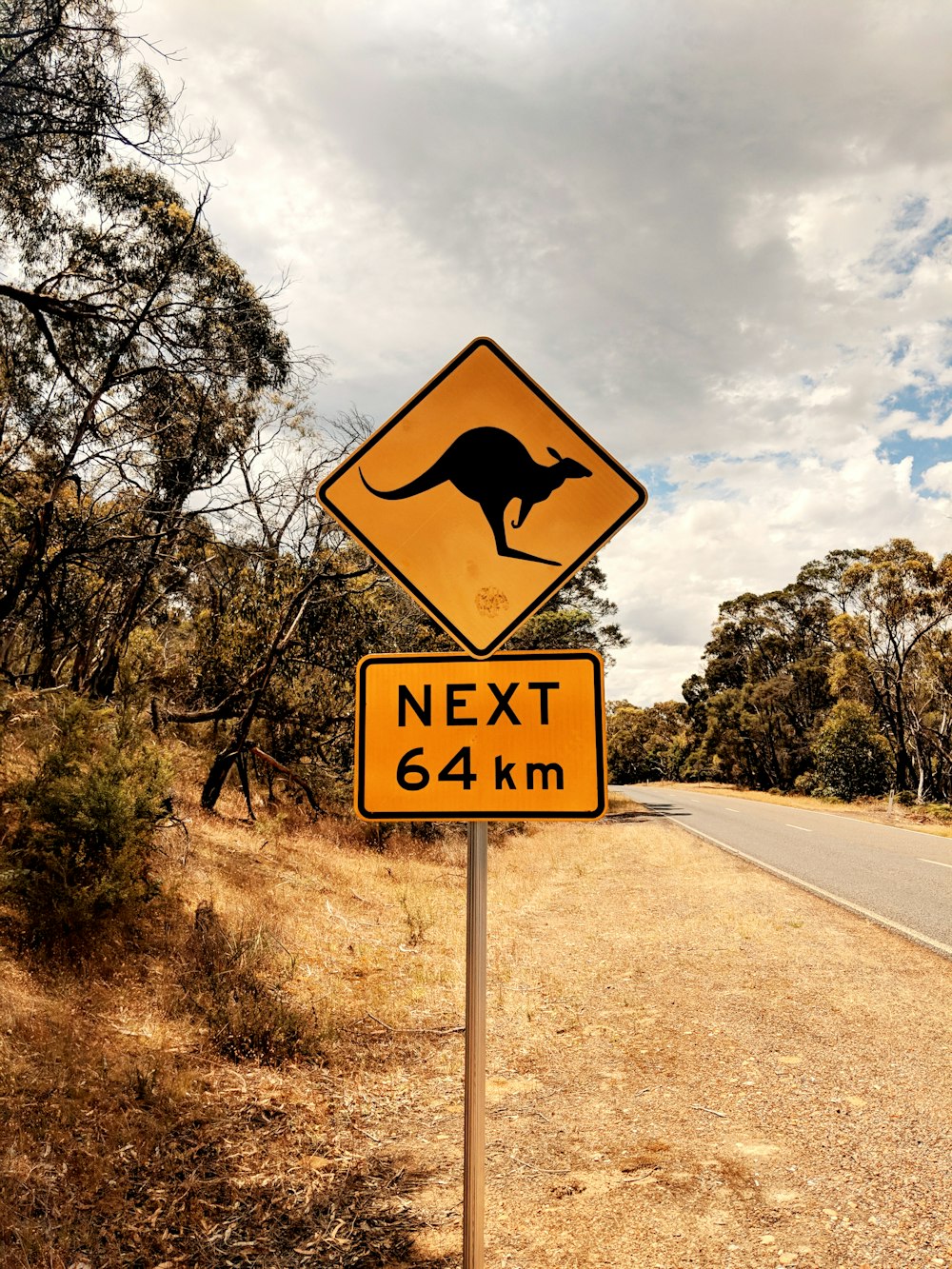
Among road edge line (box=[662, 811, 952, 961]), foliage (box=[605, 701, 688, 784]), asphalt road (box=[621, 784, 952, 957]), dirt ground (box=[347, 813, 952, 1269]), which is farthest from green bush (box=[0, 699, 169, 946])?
foliage (box=[605, 701, 688, 784])

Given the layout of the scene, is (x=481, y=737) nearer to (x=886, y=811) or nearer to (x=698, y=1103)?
(x=698, y=1103)

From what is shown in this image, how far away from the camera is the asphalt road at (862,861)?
8727 millimetres

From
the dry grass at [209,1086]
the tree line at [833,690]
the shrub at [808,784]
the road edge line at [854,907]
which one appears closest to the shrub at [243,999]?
the dry grass at [209,1086]

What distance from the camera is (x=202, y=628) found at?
42.1ft

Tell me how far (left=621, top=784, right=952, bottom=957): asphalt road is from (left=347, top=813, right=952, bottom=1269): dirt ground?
37.8 inches

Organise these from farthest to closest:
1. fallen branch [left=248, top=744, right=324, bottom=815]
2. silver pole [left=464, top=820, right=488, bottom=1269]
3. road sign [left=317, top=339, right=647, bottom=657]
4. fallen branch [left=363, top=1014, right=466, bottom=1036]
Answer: fallen branch [left=248, top=744, right=324, bottom=815], fallen branch [left=363, top=1014, right=466, bottom=1036], road sign [left=317, top=339, right=647, bottom=657], silver pole [left=464, top=820, right=488, bottom=1269]

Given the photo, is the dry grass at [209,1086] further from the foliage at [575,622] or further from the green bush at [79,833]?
the foliage at [575,622]

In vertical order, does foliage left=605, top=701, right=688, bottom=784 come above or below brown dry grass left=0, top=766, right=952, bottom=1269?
above

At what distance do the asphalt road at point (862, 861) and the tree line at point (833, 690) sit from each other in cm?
1082

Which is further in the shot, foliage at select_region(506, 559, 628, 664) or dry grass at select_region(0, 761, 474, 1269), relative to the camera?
foliage at select_region(506, 559, 628, 664)

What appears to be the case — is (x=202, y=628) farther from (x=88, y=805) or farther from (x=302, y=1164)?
(x=302, y=1164)

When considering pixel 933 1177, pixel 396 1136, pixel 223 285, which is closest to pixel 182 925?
pixel 396 1136

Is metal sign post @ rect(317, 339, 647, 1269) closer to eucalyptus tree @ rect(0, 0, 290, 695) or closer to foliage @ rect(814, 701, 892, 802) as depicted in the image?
eucalyptus tree @ rect(0, 0, 290, 695)

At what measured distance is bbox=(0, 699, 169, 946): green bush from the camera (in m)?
5.39
